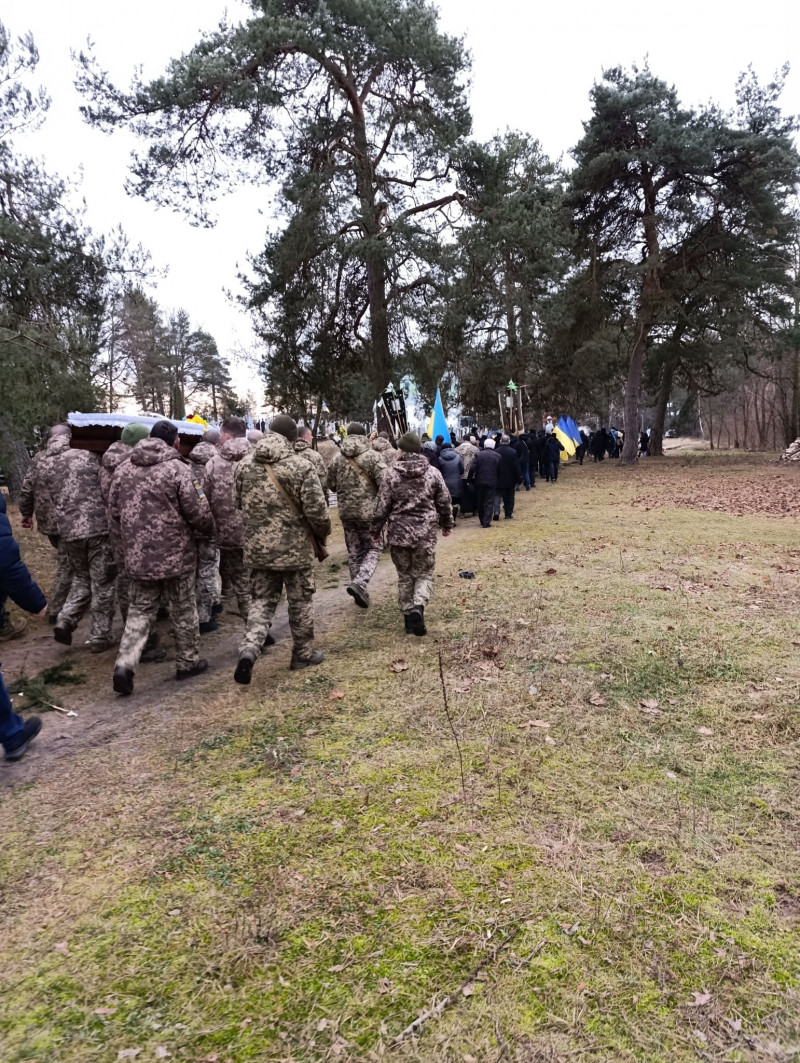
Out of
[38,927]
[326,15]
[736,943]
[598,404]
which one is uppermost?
[326,15]

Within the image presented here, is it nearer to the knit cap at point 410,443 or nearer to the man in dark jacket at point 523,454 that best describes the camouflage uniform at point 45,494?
the knit cap at point 410,443

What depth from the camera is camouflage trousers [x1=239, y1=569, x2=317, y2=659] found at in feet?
17.8

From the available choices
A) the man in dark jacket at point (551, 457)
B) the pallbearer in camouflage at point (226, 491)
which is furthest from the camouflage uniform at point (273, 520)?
the man in dark jacket at point (551, 457)

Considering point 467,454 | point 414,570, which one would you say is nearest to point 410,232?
point 467,454

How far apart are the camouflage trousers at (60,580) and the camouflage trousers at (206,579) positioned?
4.62 feet

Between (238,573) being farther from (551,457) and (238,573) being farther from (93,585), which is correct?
(551,457)

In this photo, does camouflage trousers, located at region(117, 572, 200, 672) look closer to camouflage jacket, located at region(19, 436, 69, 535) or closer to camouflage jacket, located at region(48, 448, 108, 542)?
camouflage jacket, located at region(48, 448, 108, 542)

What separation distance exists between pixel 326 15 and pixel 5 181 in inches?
408

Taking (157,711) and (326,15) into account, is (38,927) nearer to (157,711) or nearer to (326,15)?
(157,711)

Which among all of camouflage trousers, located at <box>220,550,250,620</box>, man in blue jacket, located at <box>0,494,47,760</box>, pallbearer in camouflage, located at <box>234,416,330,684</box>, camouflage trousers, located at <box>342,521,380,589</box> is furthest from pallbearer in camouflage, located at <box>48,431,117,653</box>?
camouflage trousers, located at <box>342,521,380,589</box>

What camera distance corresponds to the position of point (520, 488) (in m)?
22.6

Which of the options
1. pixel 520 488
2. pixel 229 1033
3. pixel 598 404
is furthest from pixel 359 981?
pixel 598 404

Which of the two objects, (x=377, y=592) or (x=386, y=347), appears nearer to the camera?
(x=377, y=592)

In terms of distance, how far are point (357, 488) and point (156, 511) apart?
118 inches
